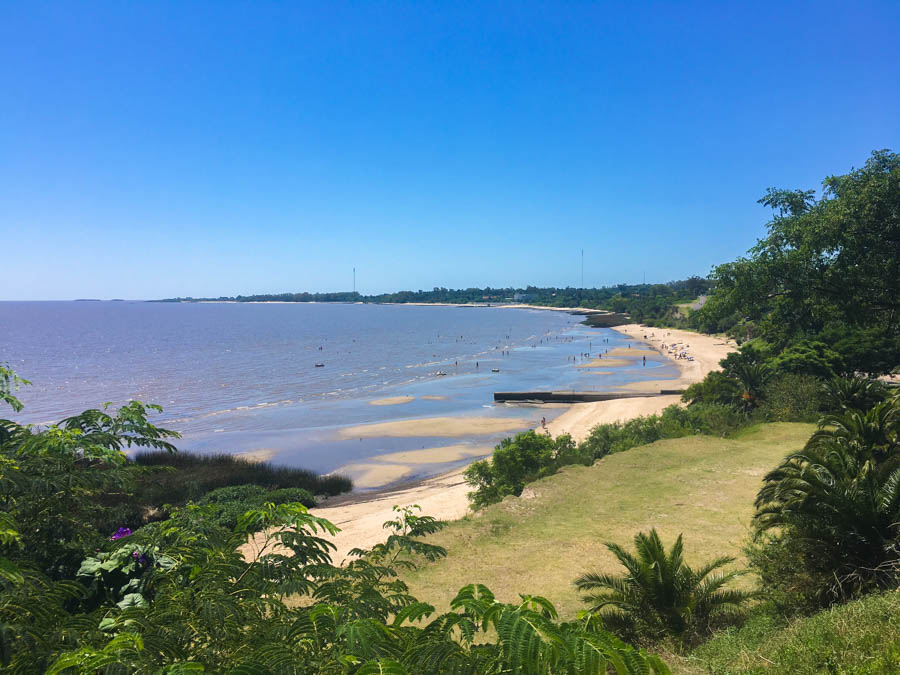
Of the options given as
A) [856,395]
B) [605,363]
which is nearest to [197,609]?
[856,395]

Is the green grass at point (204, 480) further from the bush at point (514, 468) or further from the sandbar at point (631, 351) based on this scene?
the sandbar at point (631, 351)

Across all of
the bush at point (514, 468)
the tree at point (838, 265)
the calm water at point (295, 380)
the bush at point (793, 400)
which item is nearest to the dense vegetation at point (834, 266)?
the tree at point (838, 265)

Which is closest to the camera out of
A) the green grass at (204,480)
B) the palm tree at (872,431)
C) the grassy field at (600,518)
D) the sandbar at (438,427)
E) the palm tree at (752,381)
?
the grassy field at (600,518)

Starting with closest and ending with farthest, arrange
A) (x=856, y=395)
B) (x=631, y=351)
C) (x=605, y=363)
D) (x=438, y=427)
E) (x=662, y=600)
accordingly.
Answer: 1. (x=662, y=600)
2. (x=856, y=395)
3. (x=438, y=427)
4. (x=605, y=363)
5. (x=631, y=351)

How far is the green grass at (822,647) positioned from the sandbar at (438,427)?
3569 centimetres

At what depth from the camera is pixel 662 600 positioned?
9281mm

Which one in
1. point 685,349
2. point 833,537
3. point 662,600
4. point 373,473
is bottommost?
point 373,473

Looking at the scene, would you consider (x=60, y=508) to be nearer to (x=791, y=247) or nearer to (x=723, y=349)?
(x=791, y=247)

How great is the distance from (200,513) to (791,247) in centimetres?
2136

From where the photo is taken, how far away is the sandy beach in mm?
22281

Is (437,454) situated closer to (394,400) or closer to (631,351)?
(394,400)

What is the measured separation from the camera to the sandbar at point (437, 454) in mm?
36344

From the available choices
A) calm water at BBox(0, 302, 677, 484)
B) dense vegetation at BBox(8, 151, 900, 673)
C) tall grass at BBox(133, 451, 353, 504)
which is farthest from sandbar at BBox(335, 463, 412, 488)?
dense vegetation at BBox(8, 151, 900, 673)

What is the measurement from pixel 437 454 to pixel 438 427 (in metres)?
Answer: 7.38
